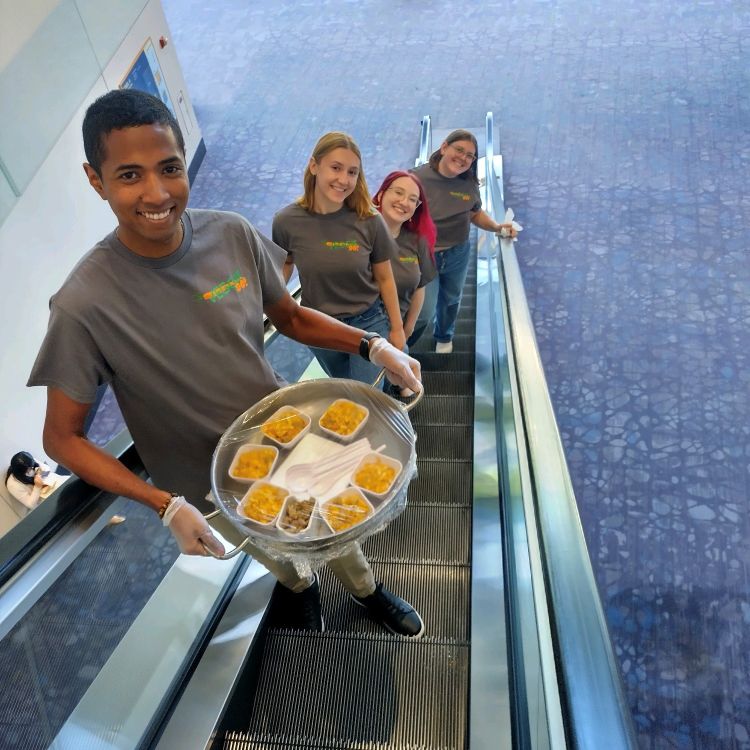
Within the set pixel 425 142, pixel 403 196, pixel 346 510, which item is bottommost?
pixel 346 510

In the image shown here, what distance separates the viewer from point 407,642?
7.70 ft

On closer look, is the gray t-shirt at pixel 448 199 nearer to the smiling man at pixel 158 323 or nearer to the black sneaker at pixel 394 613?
the smiling man at pixel 158 323

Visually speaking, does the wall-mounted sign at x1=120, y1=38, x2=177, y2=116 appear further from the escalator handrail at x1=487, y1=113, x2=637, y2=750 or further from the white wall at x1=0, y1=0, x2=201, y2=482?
the escalator handrail at x1=487, y1=113, x2=637, y2=750

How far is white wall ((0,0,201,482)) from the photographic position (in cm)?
445

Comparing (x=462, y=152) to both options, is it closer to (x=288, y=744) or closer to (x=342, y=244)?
(x=342, y=244)

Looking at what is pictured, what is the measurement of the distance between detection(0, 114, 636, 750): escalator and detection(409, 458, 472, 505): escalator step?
8 cm

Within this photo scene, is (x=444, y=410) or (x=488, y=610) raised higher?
(x=444, y=410)

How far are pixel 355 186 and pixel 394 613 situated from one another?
1876 millimetres

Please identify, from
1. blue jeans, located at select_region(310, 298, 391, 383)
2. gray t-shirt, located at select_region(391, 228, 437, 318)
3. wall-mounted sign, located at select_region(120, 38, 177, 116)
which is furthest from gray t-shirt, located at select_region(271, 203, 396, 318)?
wall-mounted sign, located at select_region(120, 38, 177, 116)

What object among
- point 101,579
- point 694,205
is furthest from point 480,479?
point 694,205

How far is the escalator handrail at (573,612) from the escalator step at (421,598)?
3.08ft

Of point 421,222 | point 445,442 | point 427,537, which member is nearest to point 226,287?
point 427,537

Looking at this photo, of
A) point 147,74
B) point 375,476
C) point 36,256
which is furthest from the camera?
point 147,74

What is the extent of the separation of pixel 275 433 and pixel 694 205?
6981 mm
